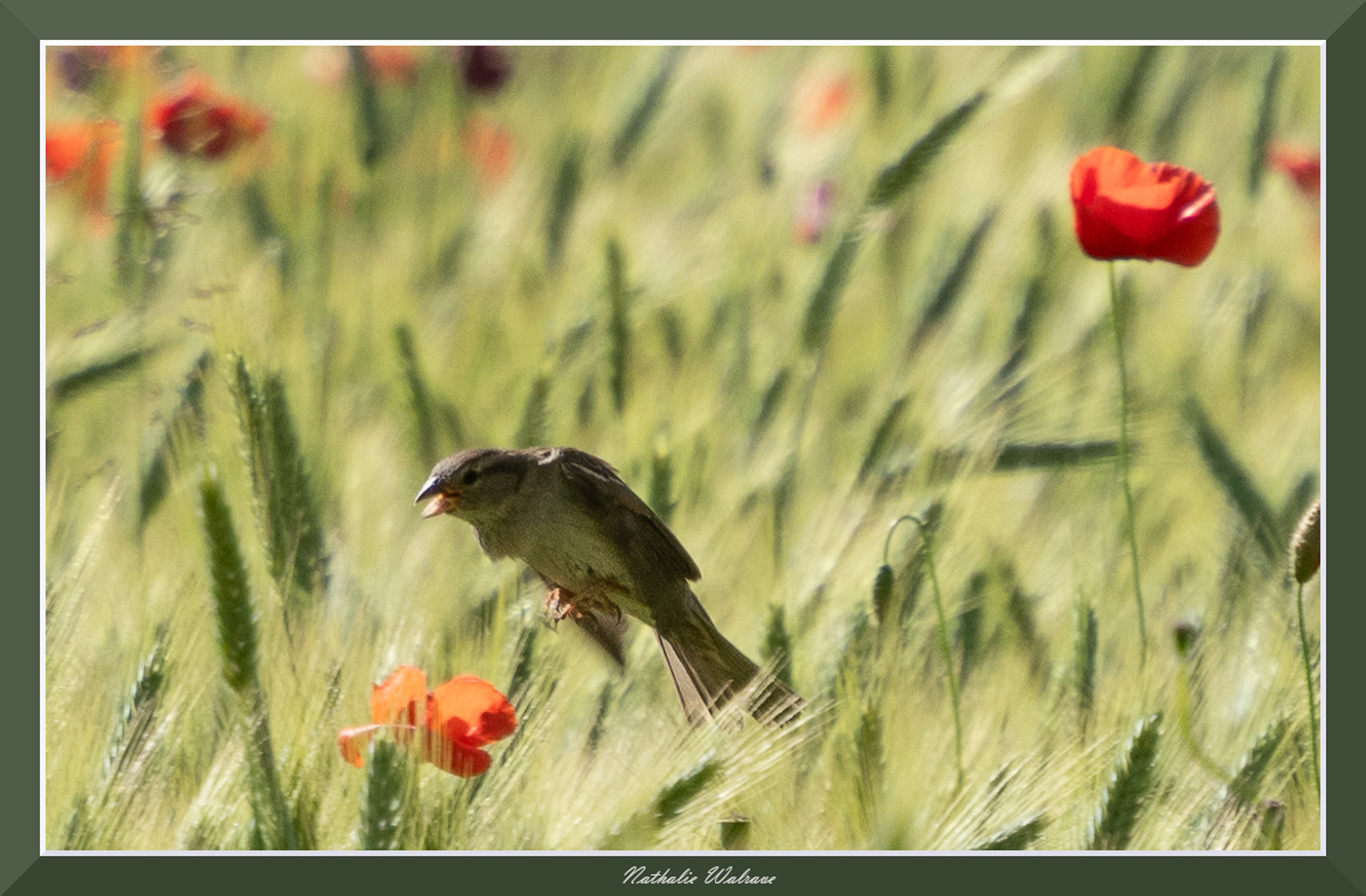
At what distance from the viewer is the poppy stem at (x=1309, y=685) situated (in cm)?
177

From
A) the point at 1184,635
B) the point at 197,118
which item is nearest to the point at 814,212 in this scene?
the point at 1184,635

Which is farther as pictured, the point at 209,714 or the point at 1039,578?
the point at 1039,578

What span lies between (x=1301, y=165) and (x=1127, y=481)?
576 millimetres

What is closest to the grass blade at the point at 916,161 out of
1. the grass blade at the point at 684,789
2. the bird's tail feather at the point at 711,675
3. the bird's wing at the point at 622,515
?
the bird's wing at the point at 622,515

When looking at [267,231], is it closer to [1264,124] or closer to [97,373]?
[97,373]

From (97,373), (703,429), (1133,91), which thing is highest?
(1133,91)

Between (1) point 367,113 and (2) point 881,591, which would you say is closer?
(2) point 881,591

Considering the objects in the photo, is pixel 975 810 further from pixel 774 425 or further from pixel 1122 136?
pixel 1122 136

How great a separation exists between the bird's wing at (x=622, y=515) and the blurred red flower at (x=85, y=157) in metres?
0.77

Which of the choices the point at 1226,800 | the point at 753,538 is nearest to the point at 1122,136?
the point at 753,538

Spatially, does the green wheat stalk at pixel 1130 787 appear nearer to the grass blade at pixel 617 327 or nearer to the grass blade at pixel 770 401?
the grass blade at pixel 770 401

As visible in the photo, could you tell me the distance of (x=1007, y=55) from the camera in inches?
79.5

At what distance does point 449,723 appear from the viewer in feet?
5.34
